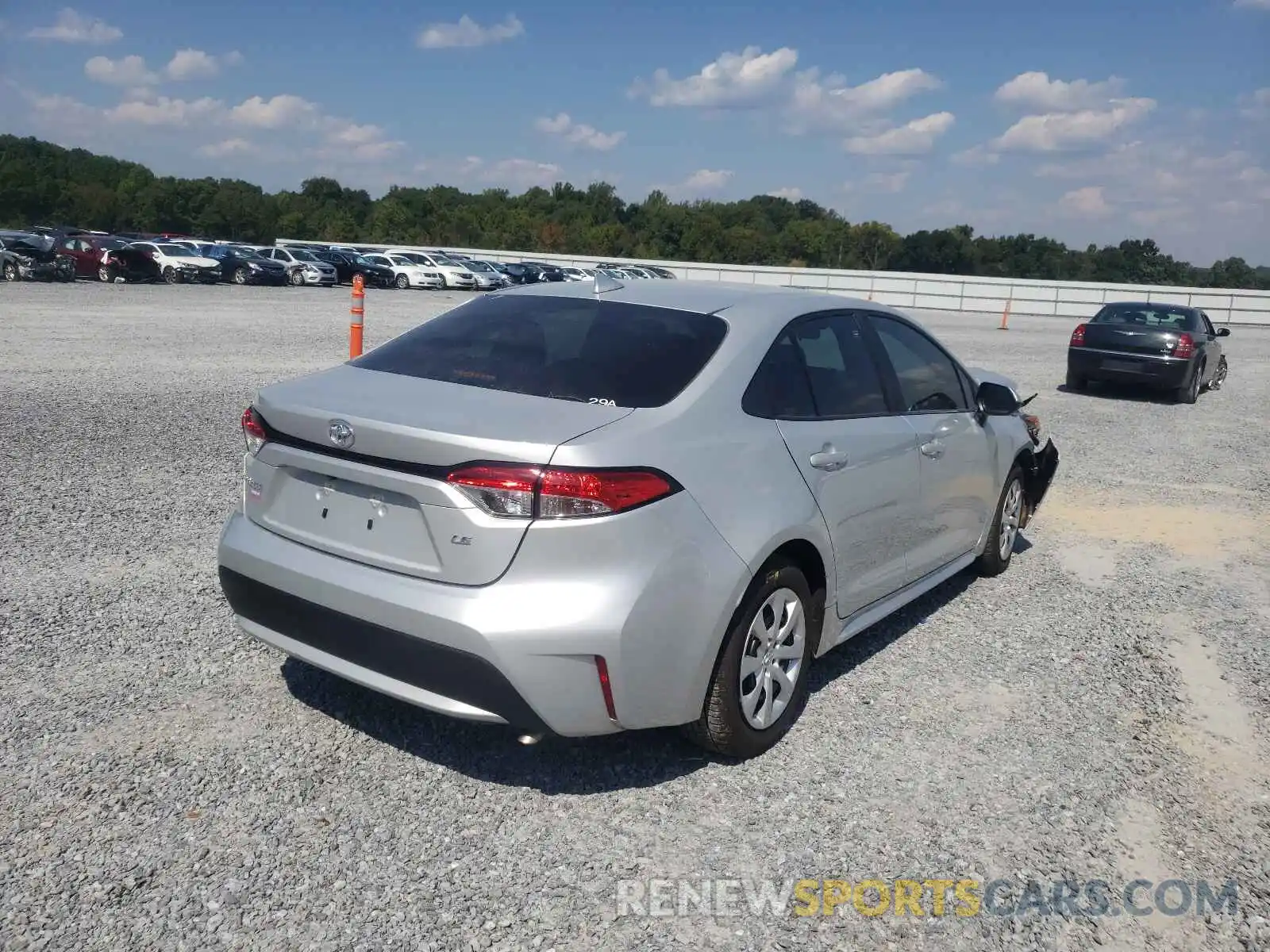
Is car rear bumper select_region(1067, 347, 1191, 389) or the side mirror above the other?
the side mirror

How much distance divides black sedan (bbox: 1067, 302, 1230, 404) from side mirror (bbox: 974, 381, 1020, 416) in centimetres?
1154

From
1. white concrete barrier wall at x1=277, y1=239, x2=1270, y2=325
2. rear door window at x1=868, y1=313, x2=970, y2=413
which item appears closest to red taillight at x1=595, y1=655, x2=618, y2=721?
rear door window at x1=868, y1=313, x2=970, y2=413

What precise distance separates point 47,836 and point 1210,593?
6.04 meters

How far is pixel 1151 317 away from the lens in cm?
1666

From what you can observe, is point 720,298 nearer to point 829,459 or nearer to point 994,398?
point 829,459

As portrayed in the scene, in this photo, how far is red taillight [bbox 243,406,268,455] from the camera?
12.2ft

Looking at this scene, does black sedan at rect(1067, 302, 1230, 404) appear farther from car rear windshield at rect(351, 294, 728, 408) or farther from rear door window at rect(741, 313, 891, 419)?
car rear windshield at rect(351, 294, 728, 408)

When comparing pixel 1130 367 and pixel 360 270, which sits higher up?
pixel 360 270

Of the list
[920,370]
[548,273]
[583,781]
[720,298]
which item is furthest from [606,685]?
[548,273]

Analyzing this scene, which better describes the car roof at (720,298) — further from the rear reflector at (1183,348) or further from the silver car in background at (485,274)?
the silver car in background at (485,274)

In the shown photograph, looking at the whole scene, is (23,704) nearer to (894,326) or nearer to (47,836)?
(47,836)

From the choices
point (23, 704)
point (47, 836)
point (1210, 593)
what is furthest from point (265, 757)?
point (1210, 593)

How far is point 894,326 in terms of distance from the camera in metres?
5.16

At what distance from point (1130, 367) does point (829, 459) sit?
13.6 metres
